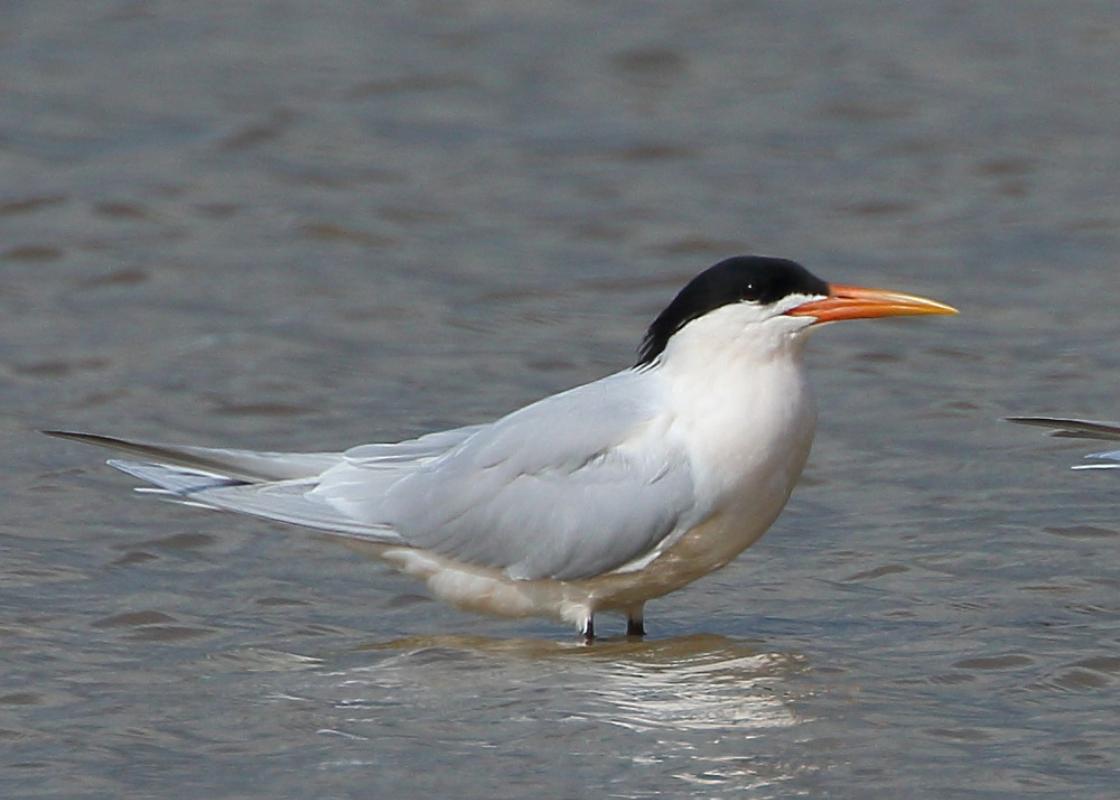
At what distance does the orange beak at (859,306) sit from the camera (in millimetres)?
5680

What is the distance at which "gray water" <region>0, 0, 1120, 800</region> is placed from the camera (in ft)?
17.1

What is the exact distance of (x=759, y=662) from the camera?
5.77 metres

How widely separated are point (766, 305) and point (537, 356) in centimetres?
286

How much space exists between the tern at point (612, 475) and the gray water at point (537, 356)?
20 centimetres

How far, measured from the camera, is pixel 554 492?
5.93 metres

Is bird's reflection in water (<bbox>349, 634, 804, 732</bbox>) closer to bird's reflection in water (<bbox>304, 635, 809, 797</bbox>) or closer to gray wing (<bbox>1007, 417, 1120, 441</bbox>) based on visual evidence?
bird's reflection in water (<bbox>304, 635, 809, 797</bbox>)

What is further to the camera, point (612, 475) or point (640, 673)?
point (612, 475)

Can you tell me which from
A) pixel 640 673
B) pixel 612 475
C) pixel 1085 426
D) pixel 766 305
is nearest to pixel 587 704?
pixel 640 673

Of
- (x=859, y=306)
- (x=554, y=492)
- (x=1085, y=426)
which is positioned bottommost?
(x=554, y=492)

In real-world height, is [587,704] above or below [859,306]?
below

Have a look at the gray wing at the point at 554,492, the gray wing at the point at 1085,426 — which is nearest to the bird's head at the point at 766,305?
the gray wing at the point at 554,492

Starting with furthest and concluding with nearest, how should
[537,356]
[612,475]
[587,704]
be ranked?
[537,356]
[612,475]
[587,704]

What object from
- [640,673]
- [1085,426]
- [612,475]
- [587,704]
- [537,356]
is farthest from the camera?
[537,356]

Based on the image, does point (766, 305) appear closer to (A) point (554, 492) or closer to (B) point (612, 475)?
(B) point (612, 475)
